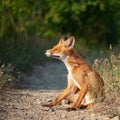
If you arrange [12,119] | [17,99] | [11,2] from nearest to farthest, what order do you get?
[12,119] < [17,99] < [11,2]

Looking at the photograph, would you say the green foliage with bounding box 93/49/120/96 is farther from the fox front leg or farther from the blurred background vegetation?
the blurred background vegetation

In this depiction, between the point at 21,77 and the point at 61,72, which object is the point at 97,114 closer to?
the point at 21,77

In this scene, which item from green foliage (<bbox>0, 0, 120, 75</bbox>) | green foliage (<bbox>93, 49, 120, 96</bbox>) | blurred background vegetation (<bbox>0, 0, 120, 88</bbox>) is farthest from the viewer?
green foliage (<bbox>0, 0, 120, 75</bbox>)

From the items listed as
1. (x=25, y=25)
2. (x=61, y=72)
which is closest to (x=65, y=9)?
(x=25, y=25)

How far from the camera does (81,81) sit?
10.3 m

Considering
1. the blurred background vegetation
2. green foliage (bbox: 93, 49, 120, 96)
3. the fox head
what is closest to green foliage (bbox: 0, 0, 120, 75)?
the blurred background vegetation

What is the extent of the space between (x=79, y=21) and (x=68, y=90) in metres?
20.2

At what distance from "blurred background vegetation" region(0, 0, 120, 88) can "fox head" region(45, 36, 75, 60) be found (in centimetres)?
896

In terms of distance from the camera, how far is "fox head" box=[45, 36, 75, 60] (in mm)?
10434

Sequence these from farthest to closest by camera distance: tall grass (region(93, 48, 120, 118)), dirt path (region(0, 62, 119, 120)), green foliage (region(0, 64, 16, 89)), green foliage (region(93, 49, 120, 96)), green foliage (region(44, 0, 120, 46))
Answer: green foliage (region(44, 0, 120, 46)), green foliage (region(0, 64, 16, 89)), green foliage (region(93, 49, 120, 96)), tall grass (region(93, 48, 120, 118)), dirt path (region(0, 62, 119, 120))

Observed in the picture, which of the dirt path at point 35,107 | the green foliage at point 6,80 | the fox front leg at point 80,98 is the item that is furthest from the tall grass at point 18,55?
the fox front leg at point 80,98

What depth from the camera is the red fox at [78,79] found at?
404 inches

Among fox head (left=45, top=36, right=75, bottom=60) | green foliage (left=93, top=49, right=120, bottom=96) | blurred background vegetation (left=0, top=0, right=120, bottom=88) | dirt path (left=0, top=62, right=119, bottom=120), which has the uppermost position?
blurred background vegetation (left=0, top=0, right=120, bottom=88)

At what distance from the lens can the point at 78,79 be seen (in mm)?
10320
